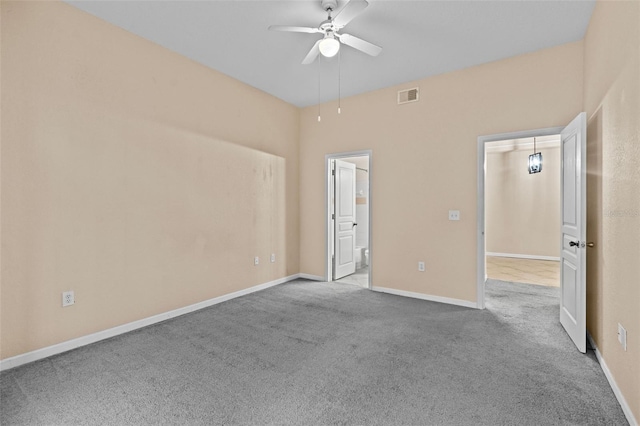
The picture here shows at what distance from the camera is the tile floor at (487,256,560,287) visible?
17.3ft

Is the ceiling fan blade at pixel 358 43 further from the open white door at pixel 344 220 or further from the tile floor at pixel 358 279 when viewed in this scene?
the tile floor at pixel 358 279

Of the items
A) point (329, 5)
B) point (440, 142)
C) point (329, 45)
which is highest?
point (329, 5)

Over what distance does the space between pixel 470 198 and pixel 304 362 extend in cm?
278

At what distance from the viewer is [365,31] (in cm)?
311

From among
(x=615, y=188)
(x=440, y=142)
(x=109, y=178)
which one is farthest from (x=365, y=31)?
(x=109, y=178)

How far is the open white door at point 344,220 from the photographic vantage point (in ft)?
17.7

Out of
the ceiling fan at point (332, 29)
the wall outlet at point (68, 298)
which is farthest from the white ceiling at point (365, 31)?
the wall outlet at point (68, 298)

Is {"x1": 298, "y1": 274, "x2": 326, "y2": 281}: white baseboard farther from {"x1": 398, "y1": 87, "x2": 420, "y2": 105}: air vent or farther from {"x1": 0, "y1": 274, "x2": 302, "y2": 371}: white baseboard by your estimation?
{"x1": 398, "y1": 87, "x2": 420, "y2": 105}: air vent

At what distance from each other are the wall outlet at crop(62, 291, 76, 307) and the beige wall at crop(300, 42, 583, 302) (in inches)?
138

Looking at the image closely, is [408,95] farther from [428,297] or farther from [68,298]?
[68,298]

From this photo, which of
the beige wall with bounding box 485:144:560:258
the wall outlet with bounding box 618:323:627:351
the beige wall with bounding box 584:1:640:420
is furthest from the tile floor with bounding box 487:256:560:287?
the wall outlet with bounding box 618:323:627:351

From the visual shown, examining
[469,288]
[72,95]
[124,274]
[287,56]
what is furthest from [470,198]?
[72,95]

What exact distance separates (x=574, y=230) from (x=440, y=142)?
1.82 metres

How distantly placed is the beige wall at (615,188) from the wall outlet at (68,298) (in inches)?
156
